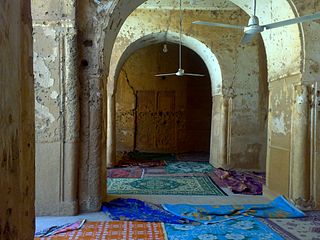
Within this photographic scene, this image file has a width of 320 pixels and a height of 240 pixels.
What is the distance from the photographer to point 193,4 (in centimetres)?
919

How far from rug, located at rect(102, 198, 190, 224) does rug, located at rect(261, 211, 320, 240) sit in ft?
4.11

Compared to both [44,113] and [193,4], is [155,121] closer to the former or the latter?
[193,4]

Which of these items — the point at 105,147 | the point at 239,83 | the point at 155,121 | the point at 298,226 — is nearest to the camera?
the point at 298,226

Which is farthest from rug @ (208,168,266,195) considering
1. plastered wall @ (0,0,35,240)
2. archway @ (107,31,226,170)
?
plastered wall @ (0,0,35,240)

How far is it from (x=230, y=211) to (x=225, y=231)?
87 centimetres

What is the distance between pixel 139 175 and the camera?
29.2 ft

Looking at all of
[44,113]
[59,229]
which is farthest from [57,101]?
[59,229]

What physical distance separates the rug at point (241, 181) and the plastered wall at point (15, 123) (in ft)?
18.9

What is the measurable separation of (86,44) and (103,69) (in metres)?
0.45

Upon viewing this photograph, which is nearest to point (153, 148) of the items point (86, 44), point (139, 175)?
point (139, 175)

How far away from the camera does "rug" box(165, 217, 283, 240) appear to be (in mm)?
4156

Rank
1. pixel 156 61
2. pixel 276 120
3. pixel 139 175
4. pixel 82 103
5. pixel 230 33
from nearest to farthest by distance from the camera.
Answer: pixel 82 103, pixel 276 120, pixel 139 175, pixel 230 33, pixel 156 61

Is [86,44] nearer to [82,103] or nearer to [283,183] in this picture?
[82,103]

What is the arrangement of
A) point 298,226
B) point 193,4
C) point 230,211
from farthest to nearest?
point 193,4
point 230,211
point 298,226
